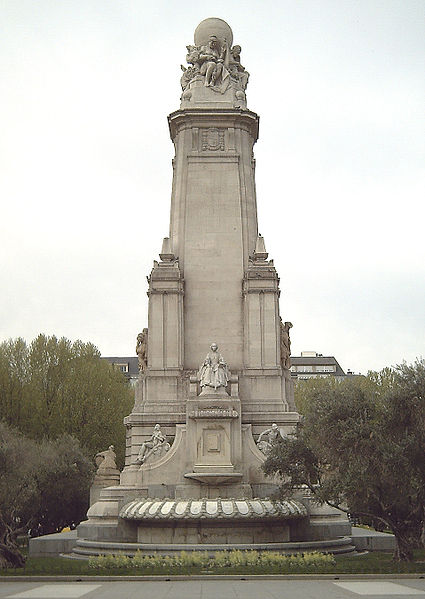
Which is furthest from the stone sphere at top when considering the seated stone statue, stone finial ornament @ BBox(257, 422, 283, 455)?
the seated stone statue

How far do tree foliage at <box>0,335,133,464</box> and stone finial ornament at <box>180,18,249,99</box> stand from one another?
2468 cm

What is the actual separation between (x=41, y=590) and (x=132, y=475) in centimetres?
1411

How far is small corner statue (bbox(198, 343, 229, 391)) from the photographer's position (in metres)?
34.8

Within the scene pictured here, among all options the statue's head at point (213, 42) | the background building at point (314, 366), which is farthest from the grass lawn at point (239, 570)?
the background building at point (314, 366)

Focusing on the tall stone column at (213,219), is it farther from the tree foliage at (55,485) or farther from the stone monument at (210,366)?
the tree foliage at (55,485)

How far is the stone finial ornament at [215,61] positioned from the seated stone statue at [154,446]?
57.6ft

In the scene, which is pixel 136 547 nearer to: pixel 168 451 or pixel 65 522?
pixel 168 451

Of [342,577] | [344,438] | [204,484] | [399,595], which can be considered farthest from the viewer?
[204,484]

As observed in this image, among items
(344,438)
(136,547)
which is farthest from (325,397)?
(136,547)

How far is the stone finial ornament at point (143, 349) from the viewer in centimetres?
3791

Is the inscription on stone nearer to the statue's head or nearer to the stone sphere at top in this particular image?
the statue's head

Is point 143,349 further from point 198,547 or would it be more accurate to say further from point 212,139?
point 198,547

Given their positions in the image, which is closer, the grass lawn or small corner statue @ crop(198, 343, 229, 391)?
the grass lawn

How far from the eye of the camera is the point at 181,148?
132 feet
